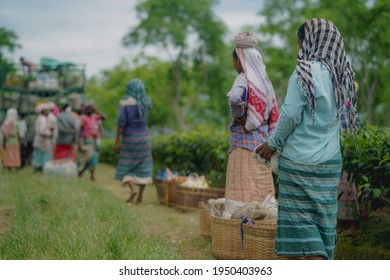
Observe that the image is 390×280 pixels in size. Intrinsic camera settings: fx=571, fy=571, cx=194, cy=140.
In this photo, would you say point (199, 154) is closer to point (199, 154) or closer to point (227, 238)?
point (199, 154)

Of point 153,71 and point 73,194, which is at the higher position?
point 153,71

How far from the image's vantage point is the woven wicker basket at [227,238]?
15.7 ft

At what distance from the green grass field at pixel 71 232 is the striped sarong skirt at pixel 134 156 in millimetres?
1232

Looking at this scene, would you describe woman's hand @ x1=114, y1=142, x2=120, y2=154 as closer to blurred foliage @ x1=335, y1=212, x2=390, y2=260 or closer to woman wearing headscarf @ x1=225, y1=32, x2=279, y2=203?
woman wearing headscarf @ x1=225, y1=32, x2=279, y2=203

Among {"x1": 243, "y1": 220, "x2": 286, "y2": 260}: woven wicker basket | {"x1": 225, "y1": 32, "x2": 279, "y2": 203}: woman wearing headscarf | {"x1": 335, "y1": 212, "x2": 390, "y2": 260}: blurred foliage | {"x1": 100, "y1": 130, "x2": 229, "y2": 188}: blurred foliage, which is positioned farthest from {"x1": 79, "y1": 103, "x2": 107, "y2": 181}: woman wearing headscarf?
{"x1": 243, "y1": 220, "x2": 286, "y2": 260}: woven wicker basket

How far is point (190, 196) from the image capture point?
7816 mm

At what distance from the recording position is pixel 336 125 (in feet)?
12.9

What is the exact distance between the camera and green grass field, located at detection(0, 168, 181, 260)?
4.36 m

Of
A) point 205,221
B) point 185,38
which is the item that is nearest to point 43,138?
point 205,221

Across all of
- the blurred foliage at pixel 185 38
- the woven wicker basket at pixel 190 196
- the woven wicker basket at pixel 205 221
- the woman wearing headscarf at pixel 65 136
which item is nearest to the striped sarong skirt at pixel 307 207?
the woven wicker basket at pixel 205 221

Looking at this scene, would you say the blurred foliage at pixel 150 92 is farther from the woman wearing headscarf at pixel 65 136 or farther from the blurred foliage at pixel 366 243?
the blurred foliage at pixel 366 243
